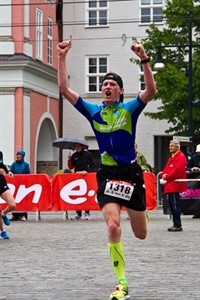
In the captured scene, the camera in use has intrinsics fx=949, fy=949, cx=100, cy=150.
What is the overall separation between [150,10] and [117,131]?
45.5 metres

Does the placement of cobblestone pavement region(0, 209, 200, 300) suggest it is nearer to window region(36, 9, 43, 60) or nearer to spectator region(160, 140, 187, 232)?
spectator region(160, 140, 187, 232)

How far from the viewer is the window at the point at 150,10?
5331cm

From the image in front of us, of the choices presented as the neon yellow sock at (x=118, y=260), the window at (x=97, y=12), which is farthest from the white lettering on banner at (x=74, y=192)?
the window at (x=97, y=12)

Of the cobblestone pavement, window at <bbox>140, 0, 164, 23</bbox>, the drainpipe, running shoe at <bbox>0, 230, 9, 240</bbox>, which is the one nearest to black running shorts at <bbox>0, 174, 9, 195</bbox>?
running shoe at <bbox>0, 230, 9, 240</bbox>

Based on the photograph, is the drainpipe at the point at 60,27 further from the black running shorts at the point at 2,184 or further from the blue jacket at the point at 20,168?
the black running shorts at the point at 2,184

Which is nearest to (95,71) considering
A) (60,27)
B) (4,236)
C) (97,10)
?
(97,10)

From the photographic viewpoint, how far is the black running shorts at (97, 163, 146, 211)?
8922mm

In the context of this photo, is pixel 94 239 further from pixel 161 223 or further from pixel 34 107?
pixel 34 107

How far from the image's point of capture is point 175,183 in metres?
19.2

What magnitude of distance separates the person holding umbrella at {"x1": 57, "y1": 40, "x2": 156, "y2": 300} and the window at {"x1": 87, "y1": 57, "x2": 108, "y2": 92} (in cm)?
4456

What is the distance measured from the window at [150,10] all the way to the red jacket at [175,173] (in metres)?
34.3

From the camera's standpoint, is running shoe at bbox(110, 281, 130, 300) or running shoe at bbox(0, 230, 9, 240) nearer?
running shoe at bbox(110, 281, 130, 300)

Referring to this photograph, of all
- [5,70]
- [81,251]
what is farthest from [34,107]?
[81,251]

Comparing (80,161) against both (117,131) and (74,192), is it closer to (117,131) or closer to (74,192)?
(74,192)
